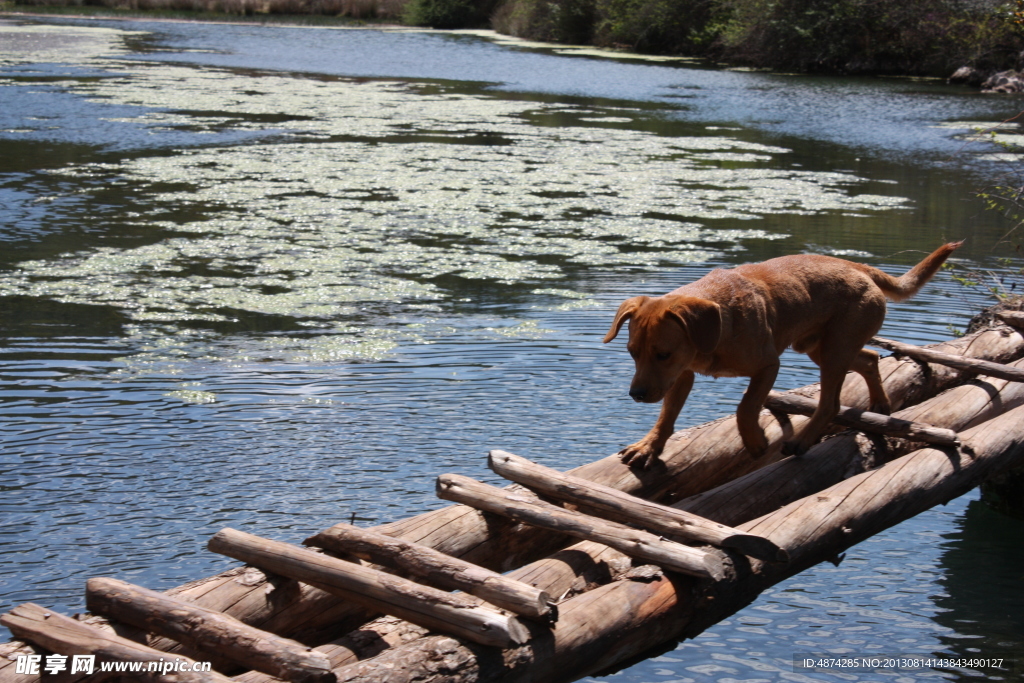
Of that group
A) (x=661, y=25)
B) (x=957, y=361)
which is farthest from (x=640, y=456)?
(x=661, y=25)

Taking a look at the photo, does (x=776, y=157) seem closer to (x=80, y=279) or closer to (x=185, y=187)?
(x=185, y=187)

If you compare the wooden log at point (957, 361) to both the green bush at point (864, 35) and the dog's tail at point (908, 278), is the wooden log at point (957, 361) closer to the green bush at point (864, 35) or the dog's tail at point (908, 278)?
the dog's tail at point (908, 278)

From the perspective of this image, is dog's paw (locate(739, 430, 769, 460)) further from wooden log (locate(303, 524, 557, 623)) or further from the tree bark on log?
wooden log (locate(303, 524, 557, 623))

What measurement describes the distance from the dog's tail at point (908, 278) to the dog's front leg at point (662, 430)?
3.58 feet

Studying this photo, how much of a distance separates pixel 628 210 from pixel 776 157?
504cm

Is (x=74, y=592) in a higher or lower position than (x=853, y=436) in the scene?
lower

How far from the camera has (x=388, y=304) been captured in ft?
24.0

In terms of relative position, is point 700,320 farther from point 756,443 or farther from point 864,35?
point 864,35

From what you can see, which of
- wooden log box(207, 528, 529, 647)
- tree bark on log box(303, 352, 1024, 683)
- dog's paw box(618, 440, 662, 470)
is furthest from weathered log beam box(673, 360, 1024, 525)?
wooden log box(207, 528, 529, 647)

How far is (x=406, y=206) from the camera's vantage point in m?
10.5

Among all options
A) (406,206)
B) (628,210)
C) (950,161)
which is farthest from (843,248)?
(950,161)

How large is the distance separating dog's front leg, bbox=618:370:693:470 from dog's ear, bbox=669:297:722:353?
0.37m

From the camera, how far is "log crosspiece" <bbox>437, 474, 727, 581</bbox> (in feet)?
9.64

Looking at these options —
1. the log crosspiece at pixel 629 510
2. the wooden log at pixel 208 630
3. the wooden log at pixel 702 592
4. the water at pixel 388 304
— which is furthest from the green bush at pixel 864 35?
the wooden log at pixel 208 630
